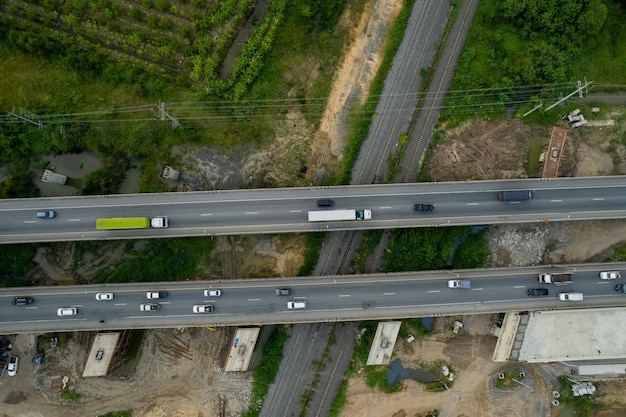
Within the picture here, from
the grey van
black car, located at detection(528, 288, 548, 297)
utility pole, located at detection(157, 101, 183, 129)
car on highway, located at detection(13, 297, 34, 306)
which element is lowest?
car on highway, located at detection(13, 297, 34, 306)

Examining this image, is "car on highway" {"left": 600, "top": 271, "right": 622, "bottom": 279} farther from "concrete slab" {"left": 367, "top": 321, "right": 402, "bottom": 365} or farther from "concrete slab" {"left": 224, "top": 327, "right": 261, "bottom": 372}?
"concrete slab" {"left": 224, "top": 327, "right": 261, "bottom": 372}

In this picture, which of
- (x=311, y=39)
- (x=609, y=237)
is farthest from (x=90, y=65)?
(x=609, y=237)

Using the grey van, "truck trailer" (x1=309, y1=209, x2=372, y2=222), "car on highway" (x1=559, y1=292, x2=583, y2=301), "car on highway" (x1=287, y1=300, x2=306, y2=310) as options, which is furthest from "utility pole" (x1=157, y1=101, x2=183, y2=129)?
"car on highway" (x1=559, y1=292, x2=583, y2=301)

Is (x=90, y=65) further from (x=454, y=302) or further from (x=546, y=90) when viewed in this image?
(x=546, y=90)

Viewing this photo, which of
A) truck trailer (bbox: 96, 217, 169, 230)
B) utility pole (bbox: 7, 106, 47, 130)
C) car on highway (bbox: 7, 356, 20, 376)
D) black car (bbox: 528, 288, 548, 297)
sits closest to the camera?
truck trailer (bbox: 96, 217, 169, 230)

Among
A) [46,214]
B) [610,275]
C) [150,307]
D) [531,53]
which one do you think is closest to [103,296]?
[150,307]

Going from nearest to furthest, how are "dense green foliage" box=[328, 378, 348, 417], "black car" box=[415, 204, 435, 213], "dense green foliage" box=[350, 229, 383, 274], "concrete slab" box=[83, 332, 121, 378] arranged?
"black car" box=[415, 204, 435, 213] → "concrete slab" box=[83, 332, 121, 378] → "dense green foliage" box=[328, 378, 348, 417] → "dense green foliage" box=[350, 229, 383, 274]

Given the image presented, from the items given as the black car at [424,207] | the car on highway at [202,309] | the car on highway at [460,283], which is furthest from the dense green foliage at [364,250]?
the car on highway at [202,309]
